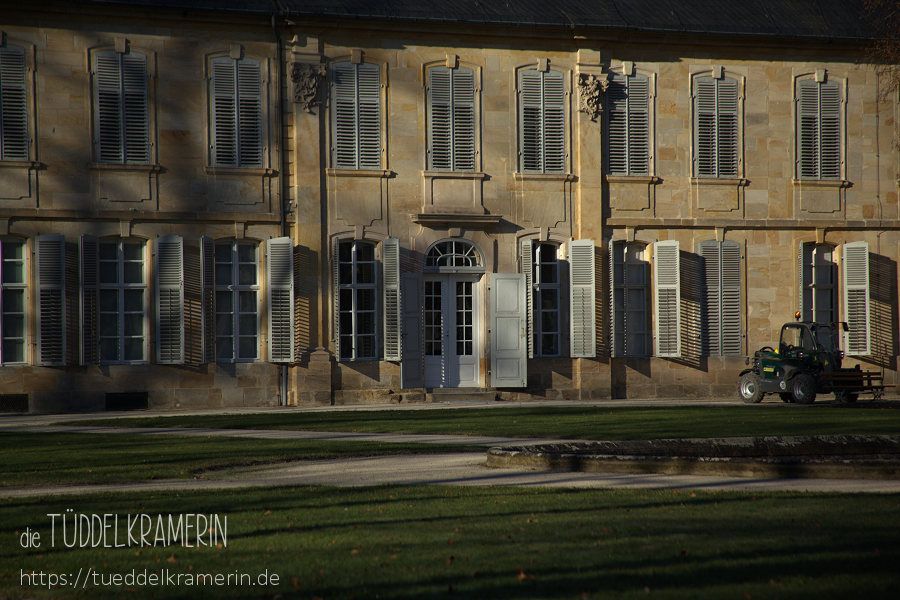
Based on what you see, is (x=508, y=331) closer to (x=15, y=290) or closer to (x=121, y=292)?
(x=121, y=292)

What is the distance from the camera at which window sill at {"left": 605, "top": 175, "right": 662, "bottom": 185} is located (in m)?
21.1

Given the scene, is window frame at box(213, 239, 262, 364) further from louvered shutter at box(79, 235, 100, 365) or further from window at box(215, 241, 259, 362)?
louvered shutter at box(79, 235, 100, 365)

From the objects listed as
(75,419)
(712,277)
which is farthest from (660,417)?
(75,419)

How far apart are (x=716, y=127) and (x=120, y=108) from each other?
1190 cm

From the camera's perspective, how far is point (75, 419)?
55.2ft

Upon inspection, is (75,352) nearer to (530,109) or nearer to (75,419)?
(75,419)

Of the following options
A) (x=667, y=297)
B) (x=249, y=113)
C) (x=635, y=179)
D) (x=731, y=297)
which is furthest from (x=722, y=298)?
(x=249, y=113)

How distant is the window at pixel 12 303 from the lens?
1836cm

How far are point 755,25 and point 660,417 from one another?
10431mm

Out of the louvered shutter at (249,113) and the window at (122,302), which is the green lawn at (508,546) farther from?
the louvered shutter at (249,113)

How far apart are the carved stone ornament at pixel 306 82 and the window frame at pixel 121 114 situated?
2664 millimetres

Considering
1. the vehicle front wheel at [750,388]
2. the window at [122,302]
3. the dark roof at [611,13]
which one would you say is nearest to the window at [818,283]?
the vehicle front wheel at [750,388]

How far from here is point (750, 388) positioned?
65.4 feet

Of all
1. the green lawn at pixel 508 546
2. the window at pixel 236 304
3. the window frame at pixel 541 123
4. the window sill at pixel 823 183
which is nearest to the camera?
the green lawn at pixel 508 546
